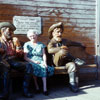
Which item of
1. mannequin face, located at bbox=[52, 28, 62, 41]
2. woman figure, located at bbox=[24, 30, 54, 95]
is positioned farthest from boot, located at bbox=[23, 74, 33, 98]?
mannequin face, located at bbox=[52, 28, 62, 41]

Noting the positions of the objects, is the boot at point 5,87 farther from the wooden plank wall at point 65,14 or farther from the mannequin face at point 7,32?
the wooden plank wall at point 65,14

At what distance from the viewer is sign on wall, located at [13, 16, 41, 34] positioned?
207 inches

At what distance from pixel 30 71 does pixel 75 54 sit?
182cm

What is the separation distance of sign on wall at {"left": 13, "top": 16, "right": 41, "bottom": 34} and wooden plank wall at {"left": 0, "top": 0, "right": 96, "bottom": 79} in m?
0.12

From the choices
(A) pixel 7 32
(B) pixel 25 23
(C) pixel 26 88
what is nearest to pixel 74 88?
(C) pixel 26 88

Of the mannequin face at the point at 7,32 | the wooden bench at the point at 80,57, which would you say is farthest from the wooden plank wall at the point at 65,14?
the mannequin face at the point at 7,32

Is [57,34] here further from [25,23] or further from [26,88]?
[26,88]

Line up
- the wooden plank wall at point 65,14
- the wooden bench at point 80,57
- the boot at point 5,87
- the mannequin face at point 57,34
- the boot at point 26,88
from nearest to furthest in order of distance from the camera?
the boot at point 5,87
the boot at point 26,88
the wooden bench at point 80,57
the mannequin face at point 57,34
the wooden plank wall at point 65,14

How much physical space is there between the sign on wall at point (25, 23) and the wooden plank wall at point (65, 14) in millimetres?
115

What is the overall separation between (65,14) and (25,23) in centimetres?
127

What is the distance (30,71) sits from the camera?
388cm

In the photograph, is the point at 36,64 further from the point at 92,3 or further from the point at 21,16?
the point at 92,3

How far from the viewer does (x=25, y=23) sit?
532cm

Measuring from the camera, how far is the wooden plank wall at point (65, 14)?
5233 millimetres
